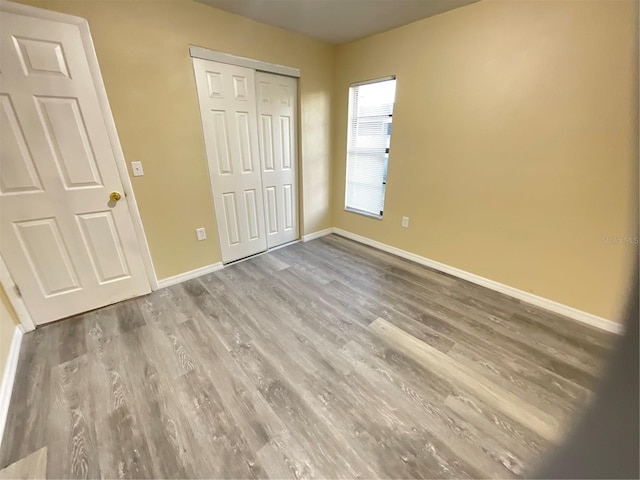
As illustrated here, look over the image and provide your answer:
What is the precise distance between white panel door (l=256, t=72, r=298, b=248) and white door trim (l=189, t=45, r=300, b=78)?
62mm

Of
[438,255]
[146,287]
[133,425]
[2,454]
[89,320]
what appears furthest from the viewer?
[438,255]

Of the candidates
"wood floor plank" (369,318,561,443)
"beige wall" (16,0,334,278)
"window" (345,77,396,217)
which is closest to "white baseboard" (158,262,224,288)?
"beige wall" (16,0,334,278)

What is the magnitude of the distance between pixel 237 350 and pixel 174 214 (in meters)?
1.37

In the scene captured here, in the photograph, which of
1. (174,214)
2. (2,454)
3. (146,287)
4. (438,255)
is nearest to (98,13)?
(174,214)

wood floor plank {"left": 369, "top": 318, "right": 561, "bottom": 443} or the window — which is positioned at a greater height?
the window

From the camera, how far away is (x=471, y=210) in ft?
7.84

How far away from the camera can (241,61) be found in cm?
238

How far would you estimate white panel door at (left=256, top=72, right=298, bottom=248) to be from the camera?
8.87ft

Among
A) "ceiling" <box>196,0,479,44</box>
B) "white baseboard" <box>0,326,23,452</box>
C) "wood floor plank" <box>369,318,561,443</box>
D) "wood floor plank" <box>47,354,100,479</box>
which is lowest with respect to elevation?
"wood floor plank" <box>47,354,100,479</box>

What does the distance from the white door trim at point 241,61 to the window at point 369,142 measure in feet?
2.54

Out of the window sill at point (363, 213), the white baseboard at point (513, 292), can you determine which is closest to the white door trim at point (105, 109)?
the window sill at point (363, 213)

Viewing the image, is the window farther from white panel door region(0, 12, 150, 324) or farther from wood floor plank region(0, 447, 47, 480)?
wood floor plank region(0, 447, 47, 480)

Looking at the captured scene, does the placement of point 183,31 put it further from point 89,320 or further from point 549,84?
point 549,84

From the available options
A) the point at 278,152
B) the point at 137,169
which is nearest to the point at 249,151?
the point at 278,152
